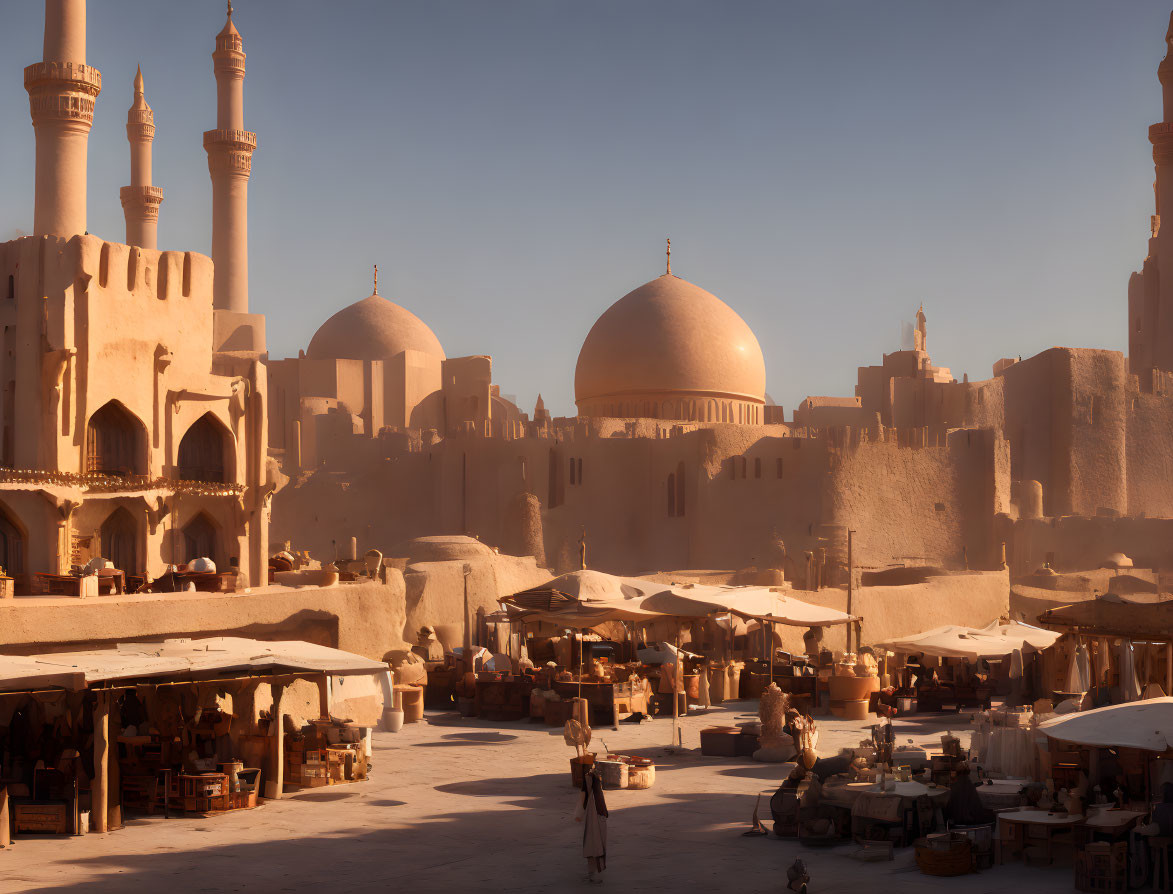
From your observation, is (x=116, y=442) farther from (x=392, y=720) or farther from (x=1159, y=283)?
(x=1159, y=283)

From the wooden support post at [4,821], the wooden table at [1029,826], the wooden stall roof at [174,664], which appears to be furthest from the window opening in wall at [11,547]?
the wooden table at [1029,826]

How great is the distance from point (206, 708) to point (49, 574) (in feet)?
24.3

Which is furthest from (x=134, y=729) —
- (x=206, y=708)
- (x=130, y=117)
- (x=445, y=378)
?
(x=445, y=378)

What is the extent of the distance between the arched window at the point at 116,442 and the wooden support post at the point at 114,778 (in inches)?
432

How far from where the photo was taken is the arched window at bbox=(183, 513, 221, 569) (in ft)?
88.0

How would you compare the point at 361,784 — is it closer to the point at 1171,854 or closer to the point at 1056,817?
the point at 1056,817

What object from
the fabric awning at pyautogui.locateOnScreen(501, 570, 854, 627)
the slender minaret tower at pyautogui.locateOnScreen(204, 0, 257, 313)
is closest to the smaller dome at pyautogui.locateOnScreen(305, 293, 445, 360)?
the slender minaret tower at pyautogui.locateOnScreen(204, 0, 257, 313)

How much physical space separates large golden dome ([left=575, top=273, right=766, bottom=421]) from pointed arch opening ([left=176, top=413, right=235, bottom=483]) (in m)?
25.3

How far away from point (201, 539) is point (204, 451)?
5.59 feet

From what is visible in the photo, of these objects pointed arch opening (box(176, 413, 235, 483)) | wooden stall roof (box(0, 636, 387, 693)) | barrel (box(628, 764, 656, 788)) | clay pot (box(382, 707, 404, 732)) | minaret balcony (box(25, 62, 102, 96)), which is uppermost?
minaret balcony (box(25, 62, 102, 96))

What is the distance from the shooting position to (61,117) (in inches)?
1152

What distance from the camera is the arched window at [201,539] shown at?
88.0 feet

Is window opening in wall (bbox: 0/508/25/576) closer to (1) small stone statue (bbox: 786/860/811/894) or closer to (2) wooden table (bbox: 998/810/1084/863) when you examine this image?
(1) small stone statue (bbox: 786/860/811/894)

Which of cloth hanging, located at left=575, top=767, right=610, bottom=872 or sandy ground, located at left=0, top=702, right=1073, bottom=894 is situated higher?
cloth hanging, located at left=575, top=767, right=610, bottom=872
